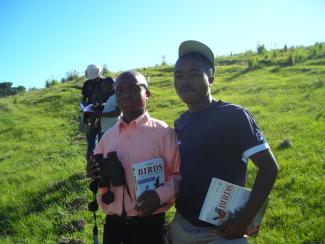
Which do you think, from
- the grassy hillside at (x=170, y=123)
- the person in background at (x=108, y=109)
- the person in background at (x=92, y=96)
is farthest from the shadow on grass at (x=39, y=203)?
the person in background at (x=108, y=109)

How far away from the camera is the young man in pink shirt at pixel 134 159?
2.85 m

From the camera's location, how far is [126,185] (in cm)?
288

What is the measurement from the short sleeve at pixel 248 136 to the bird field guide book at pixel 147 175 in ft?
1.82

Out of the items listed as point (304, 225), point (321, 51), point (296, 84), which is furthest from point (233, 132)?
point (321, 51)

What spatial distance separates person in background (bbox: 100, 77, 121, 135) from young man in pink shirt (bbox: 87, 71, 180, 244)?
11.2 ft

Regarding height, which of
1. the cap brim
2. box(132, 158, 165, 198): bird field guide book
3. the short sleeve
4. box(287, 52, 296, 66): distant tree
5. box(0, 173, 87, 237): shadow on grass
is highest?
the cap brim

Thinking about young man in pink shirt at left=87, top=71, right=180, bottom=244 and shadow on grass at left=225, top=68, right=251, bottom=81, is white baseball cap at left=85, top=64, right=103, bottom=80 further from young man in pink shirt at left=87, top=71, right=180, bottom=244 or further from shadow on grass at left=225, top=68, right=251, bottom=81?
shadow on grass at left=225, top=68, right=251, bottom=81

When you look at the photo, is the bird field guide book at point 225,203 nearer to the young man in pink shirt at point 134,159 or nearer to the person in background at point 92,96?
the young man in pink shirt at point 134,159

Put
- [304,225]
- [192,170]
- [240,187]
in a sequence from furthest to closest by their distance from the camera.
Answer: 1. [304,225]
2. [192,170]
3. [240,187]

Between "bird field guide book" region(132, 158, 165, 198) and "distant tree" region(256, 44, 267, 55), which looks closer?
"bird field guide book" region(132, 158, 165, 198)

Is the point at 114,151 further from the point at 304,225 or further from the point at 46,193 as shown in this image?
the point at 46,193

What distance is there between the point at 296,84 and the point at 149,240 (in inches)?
488

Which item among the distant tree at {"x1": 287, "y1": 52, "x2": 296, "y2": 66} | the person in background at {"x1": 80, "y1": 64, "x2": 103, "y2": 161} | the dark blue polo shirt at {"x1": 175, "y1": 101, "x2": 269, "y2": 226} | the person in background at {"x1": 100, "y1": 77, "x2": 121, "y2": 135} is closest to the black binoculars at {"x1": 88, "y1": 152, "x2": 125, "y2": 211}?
the dark blue polo shirt at {"x1": 175, "y1": 101, "x2": 269, "y2": 226}

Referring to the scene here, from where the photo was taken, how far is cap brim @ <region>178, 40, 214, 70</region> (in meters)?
2.90
